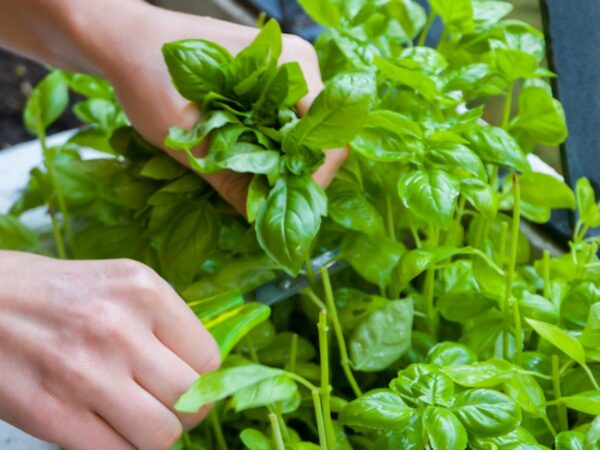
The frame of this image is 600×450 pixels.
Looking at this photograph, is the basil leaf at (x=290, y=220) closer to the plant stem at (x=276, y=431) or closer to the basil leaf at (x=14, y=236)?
the plant stem at (x=276, y=431)

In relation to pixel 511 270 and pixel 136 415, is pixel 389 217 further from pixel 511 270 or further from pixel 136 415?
pixel 136 415

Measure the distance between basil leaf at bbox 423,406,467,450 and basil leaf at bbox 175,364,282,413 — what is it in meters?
0.09

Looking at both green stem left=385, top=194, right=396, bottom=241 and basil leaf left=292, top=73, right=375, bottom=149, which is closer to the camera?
basil leaf left=292, top=73, right=375, bottom=149

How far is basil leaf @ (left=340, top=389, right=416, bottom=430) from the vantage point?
52 cm

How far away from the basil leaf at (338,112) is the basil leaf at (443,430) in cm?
19

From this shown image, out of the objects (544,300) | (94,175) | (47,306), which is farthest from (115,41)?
(544,300)

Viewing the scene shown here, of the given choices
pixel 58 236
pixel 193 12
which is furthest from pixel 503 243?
pixel 193 12

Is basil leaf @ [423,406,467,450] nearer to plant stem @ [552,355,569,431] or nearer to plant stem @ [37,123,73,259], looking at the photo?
plant stem @ [552,355,569,431]

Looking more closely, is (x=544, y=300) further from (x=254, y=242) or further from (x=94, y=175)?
(x=94, y=175)

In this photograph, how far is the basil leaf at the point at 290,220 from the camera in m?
0.58

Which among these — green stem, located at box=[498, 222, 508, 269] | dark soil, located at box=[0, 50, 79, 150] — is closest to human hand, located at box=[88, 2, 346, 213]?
green stem, located at box=[498, 222, 508, 269]

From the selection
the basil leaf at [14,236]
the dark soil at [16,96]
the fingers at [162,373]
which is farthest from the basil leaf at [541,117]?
the dark soil at [16,96]

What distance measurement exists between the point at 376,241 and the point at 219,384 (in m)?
0.23

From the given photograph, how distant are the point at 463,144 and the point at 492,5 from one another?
0.18 m
